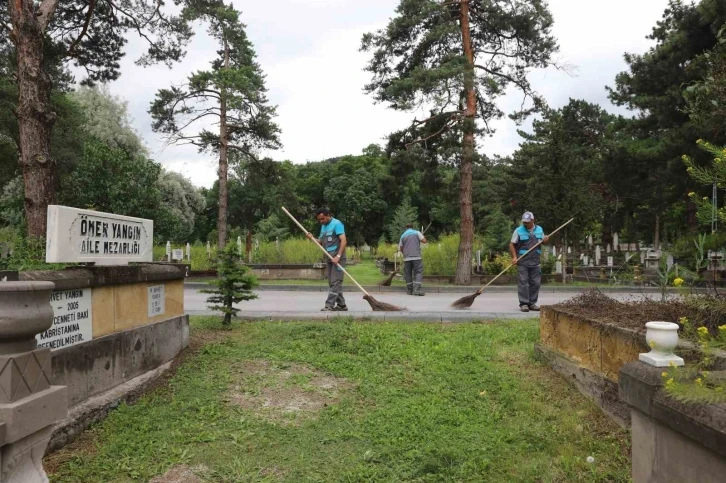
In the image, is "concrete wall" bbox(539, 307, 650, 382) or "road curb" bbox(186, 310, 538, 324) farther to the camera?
"road curb" bbox(186, 310, 538, 324)

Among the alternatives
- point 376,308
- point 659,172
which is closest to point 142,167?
point 376,308

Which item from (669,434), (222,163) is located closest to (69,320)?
(669,434)

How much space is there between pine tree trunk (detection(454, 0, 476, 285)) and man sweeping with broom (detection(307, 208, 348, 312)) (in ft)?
25.4

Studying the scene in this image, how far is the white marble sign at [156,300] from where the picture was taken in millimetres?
→ 5332

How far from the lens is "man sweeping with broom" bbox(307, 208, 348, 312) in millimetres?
9080

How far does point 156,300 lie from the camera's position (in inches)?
216

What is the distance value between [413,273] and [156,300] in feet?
30.5

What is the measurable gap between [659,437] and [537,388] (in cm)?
221

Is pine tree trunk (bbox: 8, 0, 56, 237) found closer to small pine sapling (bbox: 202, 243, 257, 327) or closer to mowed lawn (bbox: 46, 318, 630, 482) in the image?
small pine sapling (bbox: 202, 243, 257, 327)

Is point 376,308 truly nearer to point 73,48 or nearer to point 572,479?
point 572,479

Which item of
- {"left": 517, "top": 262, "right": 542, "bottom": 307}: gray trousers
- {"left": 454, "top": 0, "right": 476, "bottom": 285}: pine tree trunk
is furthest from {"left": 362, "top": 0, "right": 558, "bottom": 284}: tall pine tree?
{"left": 517, "top": 262, "right": 542, "bottom": 307}: gray trousers

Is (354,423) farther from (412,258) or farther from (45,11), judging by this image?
(412,258)

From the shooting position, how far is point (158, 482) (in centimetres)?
312

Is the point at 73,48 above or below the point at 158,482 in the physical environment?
above
